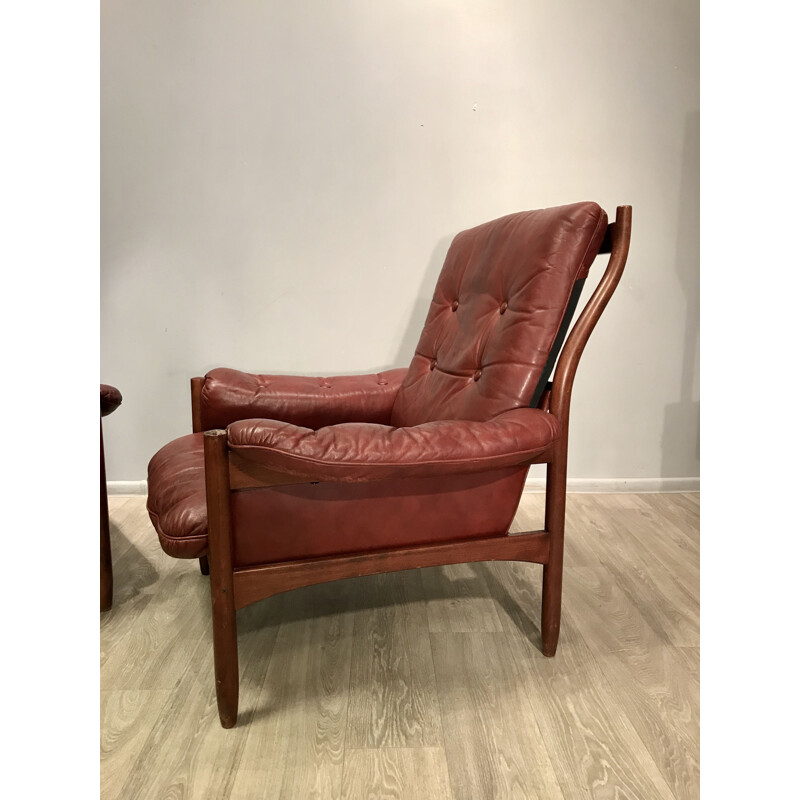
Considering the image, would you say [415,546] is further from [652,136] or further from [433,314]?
[652,136]

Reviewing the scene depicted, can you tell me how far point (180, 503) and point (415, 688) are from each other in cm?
63

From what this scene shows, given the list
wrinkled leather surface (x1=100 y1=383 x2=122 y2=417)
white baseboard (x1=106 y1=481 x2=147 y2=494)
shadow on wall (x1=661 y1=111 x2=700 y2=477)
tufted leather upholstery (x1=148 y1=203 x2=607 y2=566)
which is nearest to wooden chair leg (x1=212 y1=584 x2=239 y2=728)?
tufted leather upholstery (x1=148 y1=203 x2=607 y2=566)

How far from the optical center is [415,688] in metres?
1.36

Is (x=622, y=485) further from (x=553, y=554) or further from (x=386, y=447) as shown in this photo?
(x=386, y=447)

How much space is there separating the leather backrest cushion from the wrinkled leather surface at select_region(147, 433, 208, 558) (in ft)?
2.02

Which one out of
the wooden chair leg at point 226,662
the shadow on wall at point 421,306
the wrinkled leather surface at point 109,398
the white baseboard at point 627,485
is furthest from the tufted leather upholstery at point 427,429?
the white baseboard at point 627,485

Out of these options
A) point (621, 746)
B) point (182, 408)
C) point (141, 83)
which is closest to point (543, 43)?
point (141, 83)

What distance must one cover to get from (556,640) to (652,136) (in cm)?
213

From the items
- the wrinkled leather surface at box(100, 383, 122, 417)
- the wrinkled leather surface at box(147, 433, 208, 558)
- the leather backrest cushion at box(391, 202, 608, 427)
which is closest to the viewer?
the wrinkled leather surface at box(147, 433, 208, 558)

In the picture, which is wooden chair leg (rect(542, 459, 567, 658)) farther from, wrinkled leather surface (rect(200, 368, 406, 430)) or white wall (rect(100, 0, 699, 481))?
white wall (rect(100, 0, 699, 481))

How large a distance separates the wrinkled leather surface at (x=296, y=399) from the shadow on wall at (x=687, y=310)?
1465mm

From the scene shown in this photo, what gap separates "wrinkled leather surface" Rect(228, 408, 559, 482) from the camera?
113cm

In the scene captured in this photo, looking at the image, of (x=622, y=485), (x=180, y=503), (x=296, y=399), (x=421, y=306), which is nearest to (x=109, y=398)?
(x=296, y=399)
